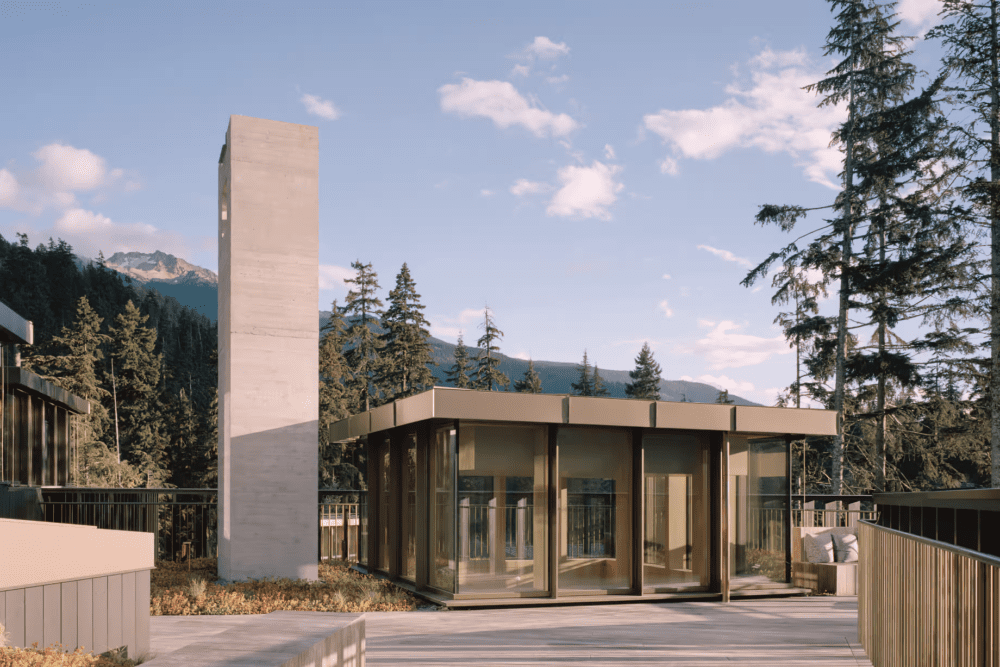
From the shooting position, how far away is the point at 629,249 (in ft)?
107

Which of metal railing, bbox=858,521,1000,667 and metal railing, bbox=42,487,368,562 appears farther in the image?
metal railing, bbox=42,487,368,562

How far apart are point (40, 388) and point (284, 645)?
1621cm

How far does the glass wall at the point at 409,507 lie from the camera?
A: 1409cm

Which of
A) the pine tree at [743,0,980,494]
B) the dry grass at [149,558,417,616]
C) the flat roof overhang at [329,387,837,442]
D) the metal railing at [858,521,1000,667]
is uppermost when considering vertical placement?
the pine tree at [743,0,980,494]

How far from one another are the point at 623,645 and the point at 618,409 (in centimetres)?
410

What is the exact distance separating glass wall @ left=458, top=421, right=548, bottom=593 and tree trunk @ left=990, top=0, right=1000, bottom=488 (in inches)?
494

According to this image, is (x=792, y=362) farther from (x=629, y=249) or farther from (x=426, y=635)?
(x=426, y=635)

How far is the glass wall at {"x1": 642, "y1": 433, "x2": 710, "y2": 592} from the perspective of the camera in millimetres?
13391

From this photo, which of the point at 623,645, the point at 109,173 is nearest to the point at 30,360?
the point at 623,645

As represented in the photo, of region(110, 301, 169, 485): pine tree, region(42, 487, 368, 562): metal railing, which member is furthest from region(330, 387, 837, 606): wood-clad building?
region(110, 301, 169, 485): pine tree

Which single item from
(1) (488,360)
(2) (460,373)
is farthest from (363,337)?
(2) (460,373)

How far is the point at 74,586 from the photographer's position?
700cm

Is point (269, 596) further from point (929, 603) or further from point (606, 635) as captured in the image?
point (929, 603)

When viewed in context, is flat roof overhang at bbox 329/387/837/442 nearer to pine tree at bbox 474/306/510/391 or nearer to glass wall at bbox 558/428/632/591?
A: glass wall at bbox 558/428/632/591
